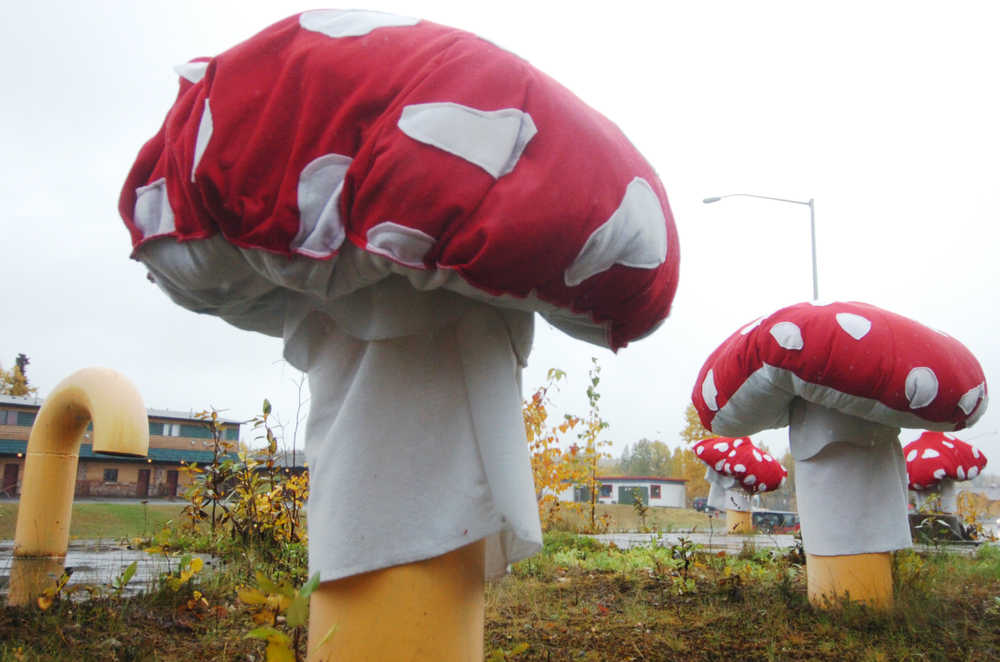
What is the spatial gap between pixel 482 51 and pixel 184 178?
71 cm

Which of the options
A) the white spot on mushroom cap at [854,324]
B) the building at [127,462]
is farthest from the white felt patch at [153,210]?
the building at [127,462]

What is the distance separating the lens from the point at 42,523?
2.73m

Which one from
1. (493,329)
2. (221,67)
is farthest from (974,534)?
(221,67)

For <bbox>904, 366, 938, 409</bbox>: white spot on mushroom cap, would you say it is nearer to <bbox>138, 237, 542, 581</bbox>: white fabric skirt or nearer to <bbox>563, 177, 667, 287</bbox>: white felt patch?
<bbox>563, 177, 667, 287</bbox>: white felt patch

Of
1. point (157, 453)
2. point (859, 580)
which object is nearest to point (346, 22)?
point (859, 580)

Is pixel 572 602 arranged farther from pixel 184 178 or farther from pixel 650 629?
pixel 184 178

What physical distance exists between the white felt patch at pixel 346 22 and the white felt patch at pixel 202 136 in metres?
0.31

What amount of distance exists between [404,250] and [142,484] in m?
31.4

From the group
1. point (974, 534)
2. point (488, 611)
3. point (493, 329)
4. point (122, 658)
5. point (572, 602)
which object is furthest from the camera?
point (974, 534)

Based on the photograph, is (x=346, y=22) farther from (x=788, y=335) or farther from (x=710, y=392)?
(x=710, y=392)

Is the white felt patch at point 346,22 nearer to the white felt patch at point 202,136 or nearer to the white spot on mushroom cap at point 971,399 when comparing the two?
the white felt patch at point 202,136

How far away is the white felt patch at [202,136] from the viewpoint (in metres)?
1.41

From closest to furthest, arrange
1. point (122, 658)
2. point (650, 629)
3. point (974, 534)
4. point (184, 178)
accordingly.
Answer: point (184, 178)
point (122, 658)
point (650, 629)
point (974, 534)

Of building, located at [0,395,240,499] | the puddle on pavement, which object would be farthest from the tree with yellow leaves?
the puddle on pavement
